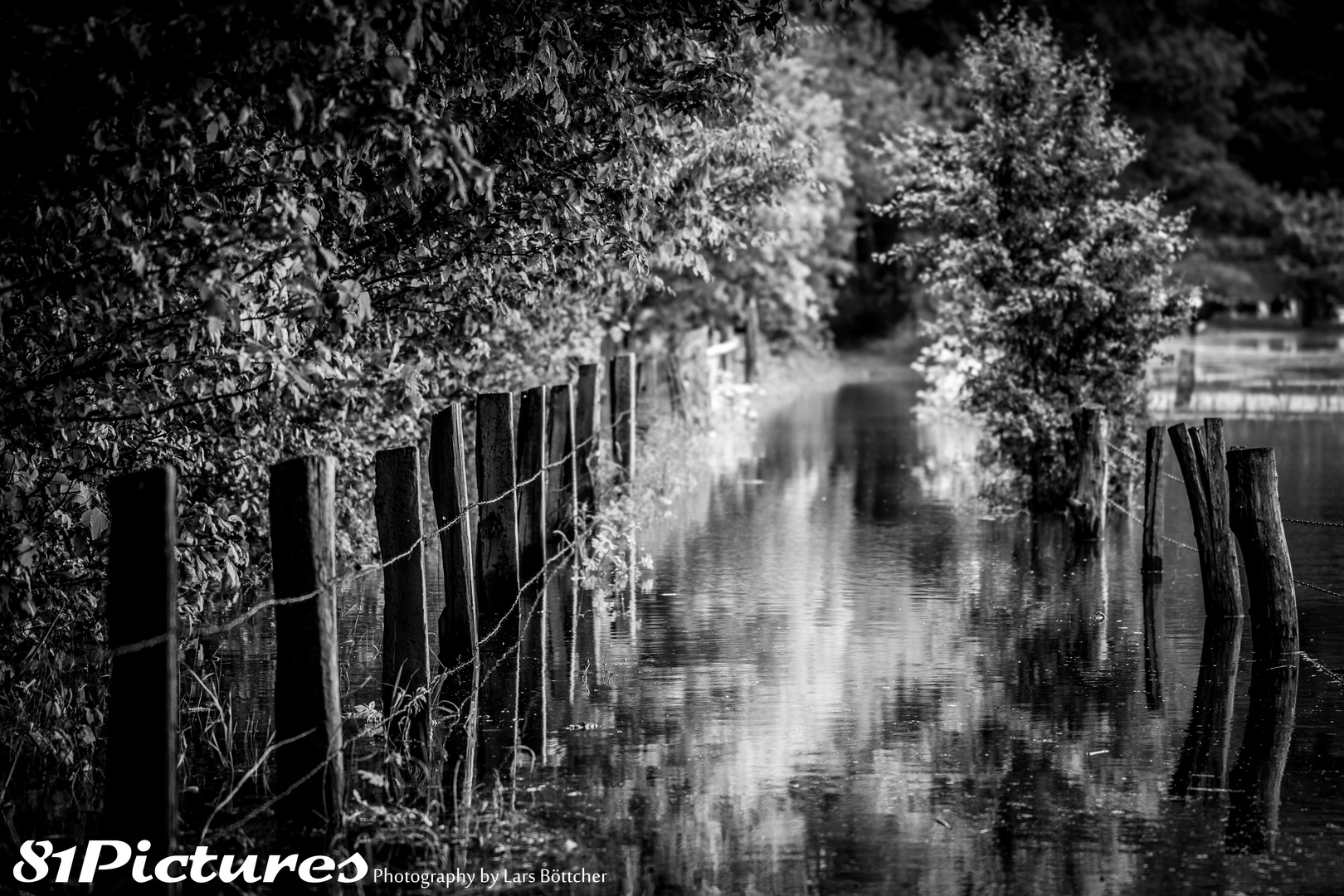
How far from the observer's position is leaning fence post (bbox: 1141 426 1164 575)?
46.6ft

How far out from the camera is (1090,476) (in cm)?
1664

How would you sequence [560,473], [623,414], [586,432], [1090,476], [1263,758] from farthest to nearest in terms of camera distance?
[623,414] → [586,432] → [1090,476] → [560,473] → [1263,758]

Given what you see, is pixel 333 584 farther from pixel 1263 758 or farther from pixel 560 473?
pixel 560 473

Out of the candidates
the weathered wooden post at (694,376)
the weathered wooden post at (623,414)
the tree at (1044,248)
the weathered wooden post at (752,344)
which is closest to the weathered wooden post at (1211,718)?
the tree at (1044,248)

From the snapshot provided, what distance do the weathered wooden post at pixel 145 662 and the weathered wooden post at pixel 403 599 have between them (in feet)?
7.58

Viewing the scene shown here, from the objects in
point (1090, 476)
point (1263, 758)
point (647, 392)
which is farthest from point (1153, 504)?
point (647, 392)

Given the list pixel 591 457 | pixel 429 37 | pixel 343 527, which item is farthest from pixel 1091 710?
pixel 591 457

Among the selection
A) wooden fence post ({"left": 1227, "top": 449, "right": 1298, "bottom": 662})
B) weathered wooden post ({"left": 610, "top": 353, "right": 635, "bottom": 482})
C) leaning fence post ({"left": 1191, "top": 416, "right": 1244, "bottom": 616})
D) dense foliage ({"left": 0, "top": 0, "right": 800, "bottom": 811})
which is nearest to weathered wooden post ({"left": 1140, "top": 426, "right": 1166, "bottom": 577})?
leaning fence post ({"left": 1191, "top": 416, "right": 1244, "bottom": 616})

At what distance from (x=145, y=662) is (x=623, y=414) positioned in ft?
43.5

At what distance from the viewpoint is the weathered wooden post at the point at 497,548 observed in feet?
35.8

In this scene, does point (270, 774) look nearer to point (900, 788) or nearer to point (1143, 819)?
point (900, 788)

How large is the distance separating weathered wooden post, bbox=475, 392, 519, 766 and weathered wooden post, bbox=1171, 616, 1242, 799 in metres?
3.90

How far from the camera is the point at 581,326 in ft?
66.8

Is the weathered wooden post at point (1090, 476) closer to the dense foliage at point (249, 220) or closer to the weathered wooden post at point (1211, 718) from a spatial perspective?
the weathered wooden post at point (1211, 718)
